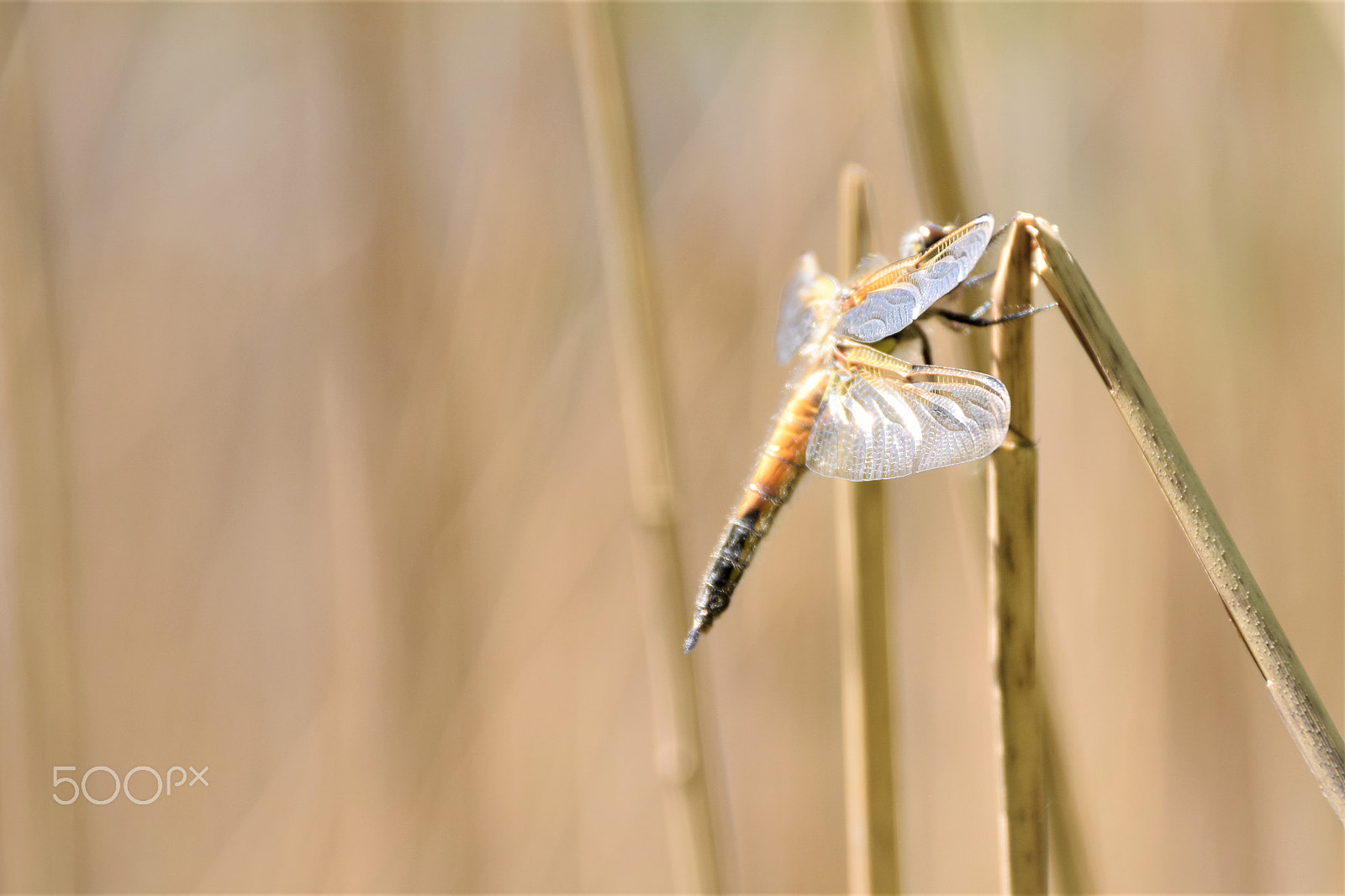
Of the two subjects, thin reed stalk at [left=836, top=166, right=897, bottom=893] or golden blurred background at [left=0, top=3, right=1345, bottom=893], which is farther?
golden blurred background at [left=0, top=3, right=1345, bottom=893]

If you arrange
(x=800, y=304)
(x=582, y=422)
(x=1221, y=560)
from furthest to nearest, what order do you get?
(x=582, y=422), (x=800, y=304), (x=1221, y=560)

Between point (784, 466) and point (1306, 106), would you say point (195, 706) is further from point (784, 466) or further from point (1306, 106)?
point (1306, 106)

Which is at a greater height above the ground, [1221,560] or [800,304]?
[800,304]

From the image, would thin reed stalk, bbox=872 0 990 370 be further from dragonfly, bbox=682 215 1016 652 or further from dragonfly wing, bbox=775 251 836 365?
dragonfly wing, bbox=775 251 836 365

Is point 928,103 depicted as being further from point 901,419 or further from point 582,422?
point 582,422

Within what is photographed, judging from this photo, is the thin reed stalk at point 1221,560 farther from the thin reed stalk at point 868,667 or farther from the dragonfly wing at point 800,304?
the dragonfly wing at point 800,304
